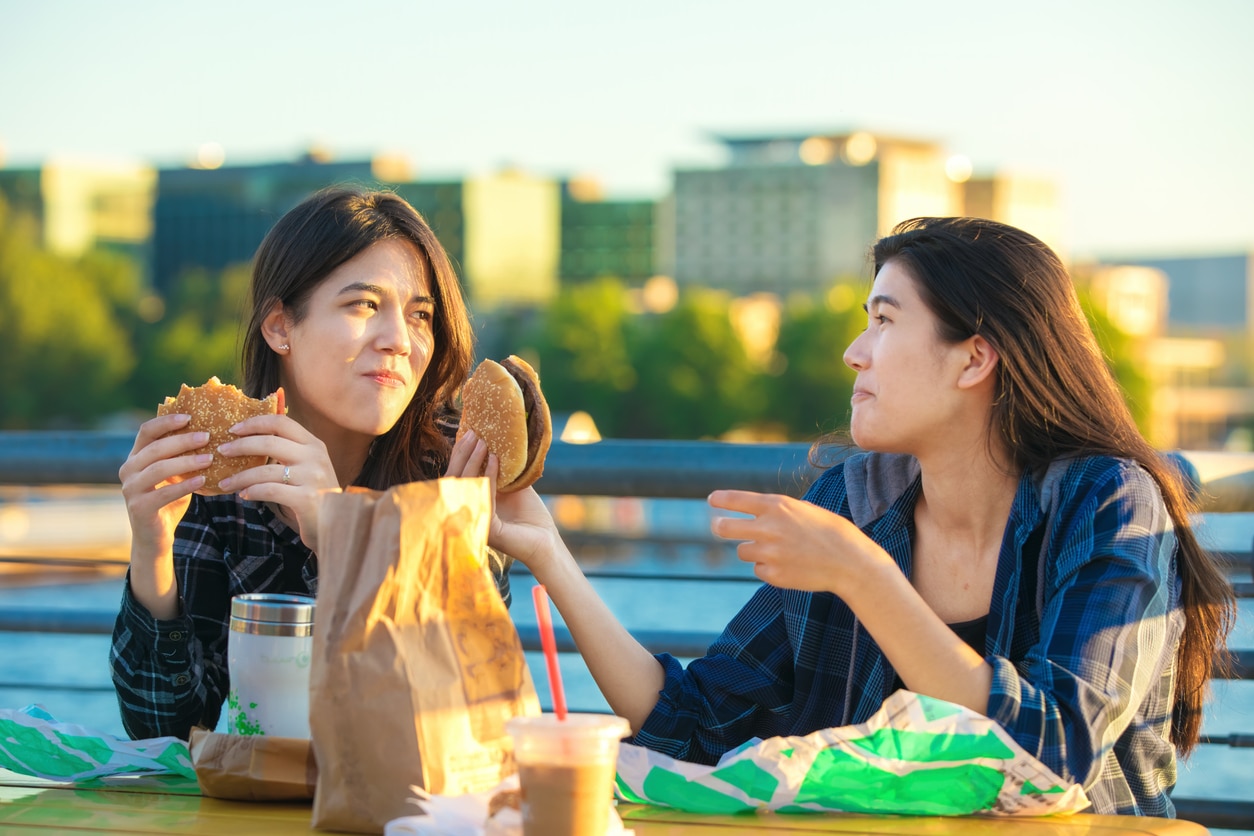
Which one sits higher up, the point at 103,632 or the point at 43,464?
the point at 43,464

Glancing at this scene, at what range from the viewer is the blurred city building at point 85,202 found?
6575 centimetres

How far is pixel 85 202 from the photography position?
68938 mm

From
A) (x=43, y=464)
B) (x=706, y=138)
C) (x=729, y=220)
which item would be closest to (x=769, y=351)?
(x=729, y=220)

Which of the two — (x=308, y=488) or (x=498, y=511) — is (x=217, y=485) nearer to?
(x=308, y=488)

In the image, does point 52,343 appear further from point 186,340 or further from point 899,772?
point 899,772

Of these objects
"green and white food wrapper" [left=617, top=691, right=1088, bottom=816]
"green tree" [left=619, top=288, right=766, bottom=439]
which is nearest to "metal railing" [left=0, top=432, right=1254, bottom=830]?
"green and white food wrapper" [left=617, top=691, right=1088, bottom=816]

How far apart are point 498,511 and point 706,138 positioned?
314 ft

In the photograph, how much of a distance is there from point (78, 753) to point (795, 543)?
834 mm

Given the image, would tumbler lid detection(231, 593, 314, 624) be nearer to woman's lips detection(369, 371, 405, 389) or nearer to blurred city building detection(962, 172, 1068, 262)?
woman's lips detection(369, 371, 405, 389)

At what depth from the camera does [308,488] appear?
1.79 meters

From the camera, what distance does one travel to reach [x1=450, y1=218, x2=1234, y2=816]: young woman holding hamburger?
1.74 meters

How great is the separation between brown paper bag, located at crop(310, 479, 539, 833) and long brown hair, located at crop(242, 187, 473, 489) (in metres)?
0.96

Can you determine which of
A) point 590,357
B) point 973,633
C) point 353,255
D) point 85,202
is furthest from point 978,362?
point 85,202

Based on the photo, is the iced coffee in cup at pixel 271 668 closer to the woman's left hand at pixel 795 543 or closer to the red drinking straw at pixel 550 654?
the red drinking straw at pixel 550 654
